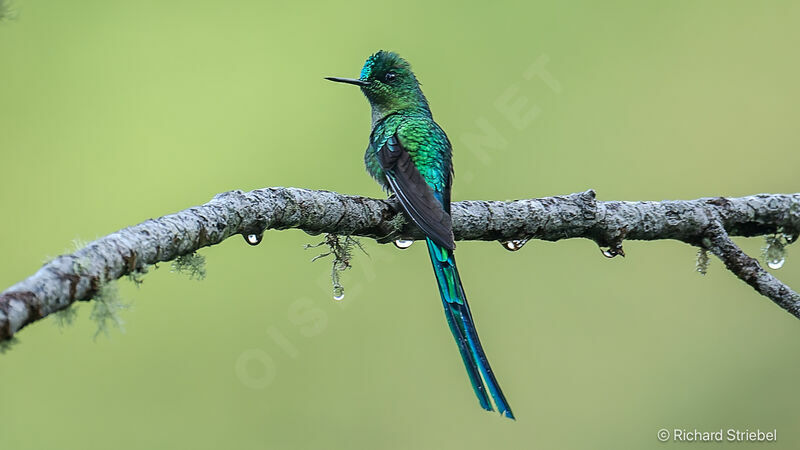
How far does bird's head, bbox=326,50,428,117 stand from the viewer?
4973mm

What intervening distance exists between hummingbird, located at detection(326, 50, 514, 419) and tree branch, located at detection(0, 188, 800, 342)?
146mm

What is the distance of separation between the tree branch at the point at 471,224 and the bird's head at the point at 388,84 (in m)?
1.79

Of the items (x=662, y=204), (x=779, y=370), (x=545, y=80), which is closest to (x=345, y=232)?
(x=662, y=204)

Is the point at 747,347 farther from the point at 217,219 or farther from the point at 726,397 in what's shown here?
the point at 217,219

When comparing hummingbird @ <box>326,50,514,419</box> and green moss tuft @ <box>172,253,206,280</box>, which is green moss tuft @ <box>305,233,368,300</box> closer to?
hummingbird @ <box>326,50,514,419</box>

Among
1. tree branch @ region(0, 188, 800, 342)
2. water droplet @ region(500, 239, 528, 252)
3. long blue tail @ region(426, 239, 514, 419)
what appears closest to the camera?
tree branch @ region(0, 188, 800, 342)

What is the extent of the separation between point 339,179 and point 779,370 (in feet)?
12.7

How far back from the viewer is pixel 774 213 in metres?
3.48

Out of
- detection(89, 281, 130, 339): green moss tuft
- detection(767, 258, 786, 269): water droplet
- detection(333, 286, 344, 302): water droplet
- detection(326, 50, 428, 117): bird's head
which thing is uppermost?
detection(326, 50, 428, 117): bird's head

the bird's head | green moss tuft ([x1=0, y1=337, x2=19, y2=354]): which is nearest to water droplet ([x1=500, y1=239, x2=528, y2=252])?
the bird's head

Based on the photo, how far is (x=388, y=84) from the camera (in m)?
5.00

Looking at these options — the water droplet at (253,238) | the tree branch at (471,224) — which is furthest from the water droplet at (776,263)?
the water droplet at (253,238)

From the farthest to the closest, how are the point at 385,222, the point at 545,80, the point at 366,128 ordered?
the point at 545,80, the point at 366,128, the point at 385,222

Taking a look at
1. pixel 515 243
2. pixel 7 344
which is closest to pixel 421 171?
pixel 515 243
